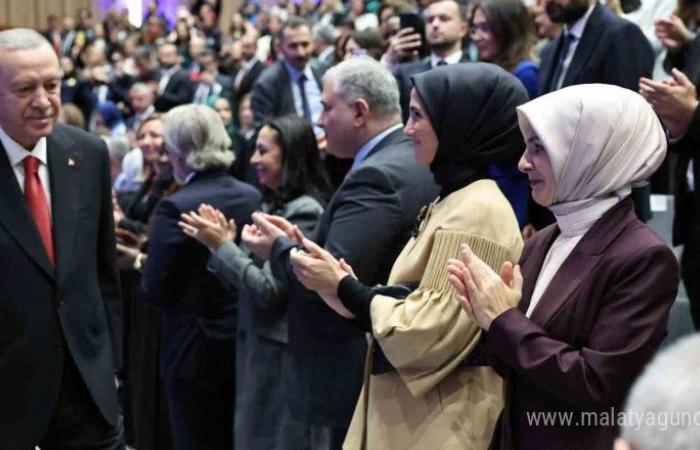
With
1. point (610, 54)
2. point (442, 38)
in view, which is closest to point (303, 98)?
point (442, 38)

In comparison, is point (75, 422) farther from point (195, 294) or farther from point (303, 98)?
point (303, 98)

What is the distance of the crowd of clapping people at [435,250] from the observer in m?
2.44

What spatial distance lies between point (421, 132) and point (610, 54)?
5.47 feet

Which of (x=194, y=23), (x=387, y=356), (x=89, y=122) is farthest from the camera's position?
(x=194, y=23)

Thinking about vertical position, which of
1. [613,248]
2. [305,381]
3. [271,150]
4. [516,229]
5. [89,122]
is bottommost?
[89,122]

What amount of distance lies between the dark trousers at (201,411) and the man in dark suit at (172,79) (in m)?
5.97

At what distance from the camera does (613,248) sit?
2438mm

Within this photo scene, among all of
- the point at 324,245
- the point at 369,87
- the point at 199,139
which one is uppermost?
the point at 369,87

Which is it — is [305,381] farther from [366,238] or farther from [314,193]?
[314,193]

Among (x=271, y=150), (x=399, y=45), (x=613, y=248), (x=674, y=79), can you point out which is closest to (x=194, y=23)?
(x=399, y=45)

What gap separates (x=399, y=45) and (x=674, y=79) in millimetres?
2172

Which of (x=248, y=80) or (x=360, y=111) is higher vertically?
(x=360, y=111)

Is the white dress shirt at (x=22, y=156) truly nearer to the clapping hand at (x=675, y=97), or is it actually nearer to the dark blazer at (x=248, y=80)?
the clapping hand at (x=675, y=97)

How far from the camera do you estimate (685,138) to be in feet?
12.5
